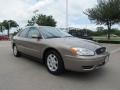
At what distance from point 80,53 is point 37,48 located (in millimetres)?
1807

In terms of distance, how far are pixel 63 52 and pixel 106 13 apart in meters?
18.0

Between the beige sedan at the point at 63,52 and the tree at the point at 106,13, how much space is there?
16.4m

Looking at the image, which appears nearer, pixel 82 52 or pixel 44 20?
pixel 82 52

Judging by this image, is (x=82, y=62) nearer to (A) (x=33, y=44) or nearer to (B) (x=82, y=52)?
(B) (x=82, y=52)

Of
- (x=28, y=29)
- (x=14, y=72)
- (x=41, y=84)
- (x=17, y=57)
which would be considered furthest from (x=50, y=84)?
(x=17, y=57)

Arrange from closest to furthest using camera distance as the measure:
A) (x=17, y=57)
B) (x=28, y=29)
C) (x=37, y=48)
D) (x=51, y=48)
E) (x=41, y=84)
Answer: (x=41, y=84) → (x=51, y=48) → (x=37, y=48) → (x=28, y=29) → (x=17, y=57)

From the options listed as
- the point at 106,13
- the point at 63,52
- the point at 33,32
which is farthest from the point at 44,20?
the point at 63,52

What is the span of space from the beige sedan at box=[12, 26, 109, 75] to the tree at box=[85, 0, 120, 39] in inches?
647

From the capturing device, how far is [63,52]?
493cm

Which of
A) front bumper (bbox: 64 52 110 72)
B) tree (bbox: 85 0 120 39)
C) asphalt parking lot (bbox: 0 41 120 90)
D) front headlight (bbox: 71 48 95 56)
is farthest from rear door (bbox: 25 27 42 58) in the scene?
tree (bbox: 85 0 120 39)

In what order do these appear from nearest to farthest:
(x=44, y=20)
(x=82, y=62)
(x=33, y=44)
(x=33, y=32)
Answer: (x=82, y=62) → (x=33, y=44) → (x=33, y=32) → (x=44, y=20)

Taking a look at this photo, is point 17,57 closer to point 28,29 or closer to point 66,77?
point 28,29

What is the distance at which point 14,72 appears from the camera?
18.4 ft

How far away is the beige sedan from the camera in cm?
471
